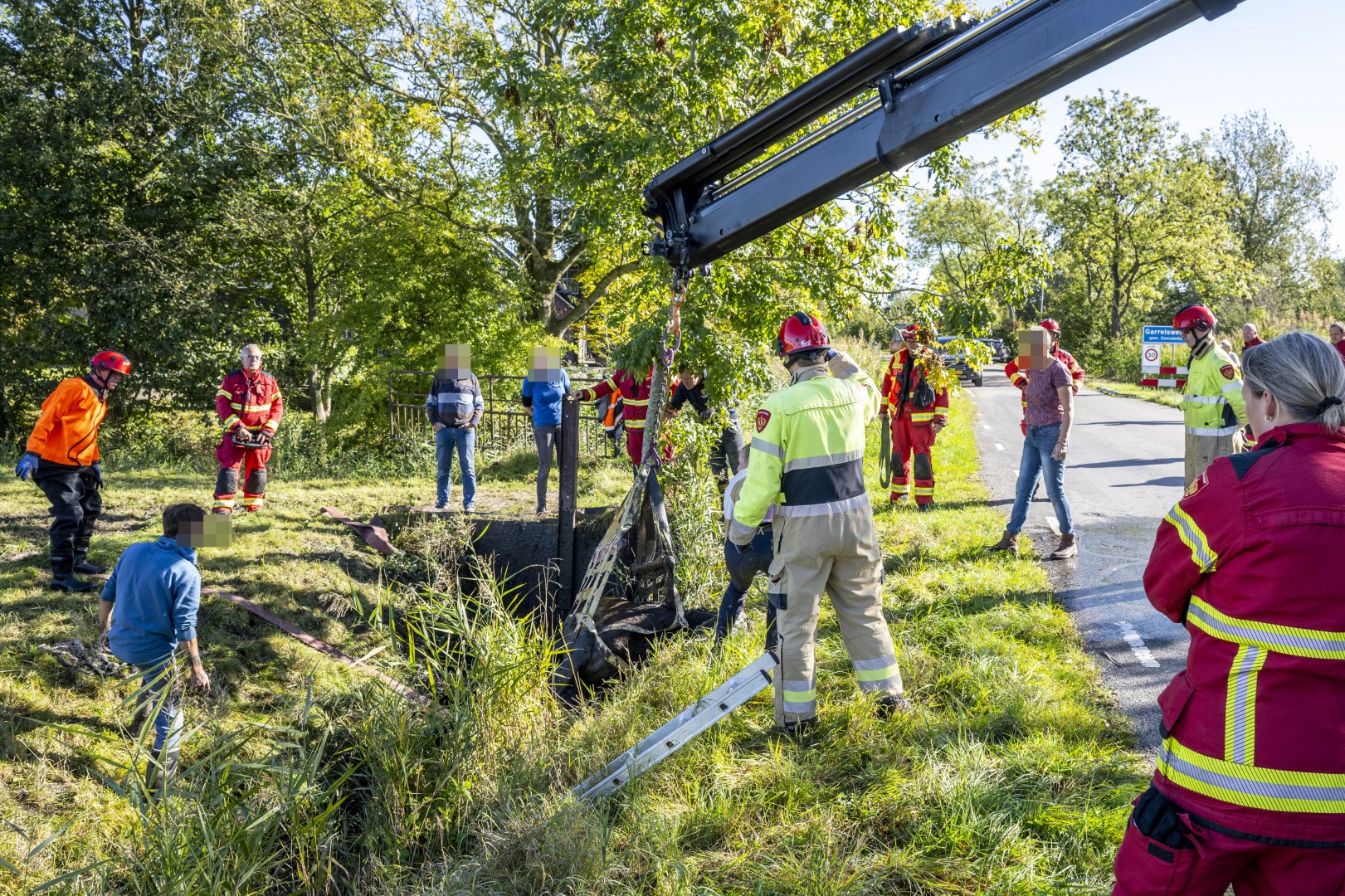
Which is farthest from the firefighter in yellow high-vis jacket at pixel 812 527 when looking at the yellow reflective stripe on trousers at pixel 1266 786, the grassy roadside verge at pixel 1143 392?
the grassy roadside verge at pixel 1143 392

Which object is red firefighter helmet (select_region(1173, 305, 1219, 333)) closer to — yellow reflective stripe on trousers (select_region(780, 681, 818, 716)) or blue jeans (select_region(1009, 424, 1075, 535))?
blue jeans (select_region(1009, 424, 1075, 535))

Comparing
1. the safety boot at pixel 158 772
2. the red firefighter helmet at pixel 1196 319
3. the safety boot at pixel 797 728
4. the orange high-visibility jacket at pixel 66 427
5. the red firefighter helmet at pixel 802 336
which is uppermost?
the red firefighter helmet at pixel 1196 319

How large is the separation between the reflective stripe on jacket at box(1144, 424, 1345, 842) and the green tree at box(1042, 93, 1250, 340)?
35286 mm

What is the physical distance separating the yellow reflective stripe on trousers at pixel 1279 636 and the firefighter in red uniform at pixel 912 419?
6.38m

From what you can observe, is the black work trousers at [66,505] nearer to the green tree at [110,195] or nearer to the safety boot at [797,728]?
the safety boot at [797,728]

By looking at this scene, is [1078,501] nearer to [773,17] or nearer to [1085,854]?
[773,17]

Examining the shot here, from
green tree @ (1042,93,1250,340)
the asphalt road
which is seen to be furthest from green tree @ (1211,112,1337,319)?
the asphalt road

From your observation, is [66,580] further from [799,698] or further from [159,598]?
[799,698]

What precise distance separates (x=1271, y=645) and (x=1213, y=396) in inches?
209

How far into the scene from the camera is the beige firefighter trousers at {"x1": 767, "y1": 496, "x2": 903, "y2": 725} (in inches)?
157

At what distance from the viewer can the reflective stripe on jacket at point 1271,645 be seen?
1865mm

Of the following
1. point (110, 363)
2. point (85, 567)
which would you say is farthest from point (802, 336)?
point (85, 567)

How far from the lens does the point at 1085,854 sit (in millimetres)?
3072

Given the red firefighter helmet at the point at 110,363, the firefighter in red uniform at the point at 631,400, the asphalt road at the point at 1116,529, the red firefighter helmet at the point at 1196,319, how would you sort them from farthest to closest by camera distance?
1. the firefighter in red uniform at the point at 631,400
2. the red firefighter helmet at the point at 110,363
3. the red firefighter helmet at the point at 1196,319
4. the asphalt road at the point at 1116,529
